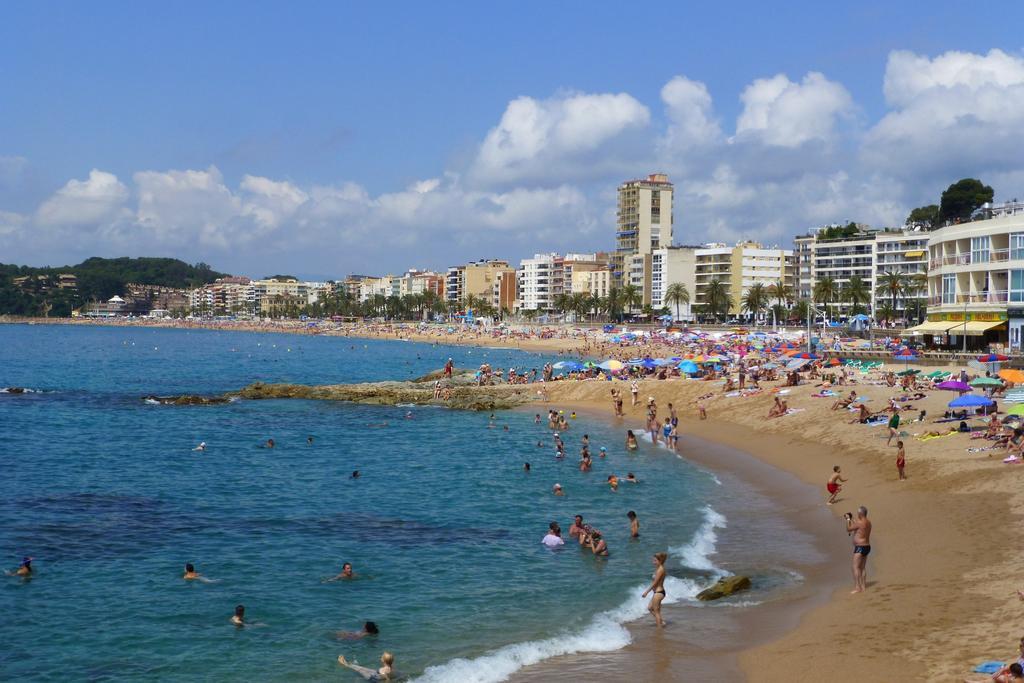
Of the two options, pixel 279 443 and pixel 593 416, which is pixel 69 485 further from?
pixel 593 416

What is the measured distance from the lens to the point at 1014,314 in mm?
49281

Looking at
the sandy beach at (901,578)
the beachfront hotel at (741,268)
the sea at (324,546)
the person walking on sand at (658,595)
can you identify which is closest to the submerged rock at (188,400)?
the sea at (324,546)

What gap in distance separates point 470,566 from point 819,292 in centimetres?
9622

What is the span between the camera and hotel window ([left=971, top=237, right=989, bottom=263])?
170ft

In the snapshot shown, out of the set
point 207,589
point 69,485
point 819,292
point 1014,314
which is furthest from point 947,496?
point 819,292

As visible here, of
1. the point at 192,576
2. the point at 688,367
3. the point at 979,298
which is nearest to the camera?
the point at 192,576

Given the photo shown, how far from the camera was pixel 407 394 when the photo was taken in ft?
176

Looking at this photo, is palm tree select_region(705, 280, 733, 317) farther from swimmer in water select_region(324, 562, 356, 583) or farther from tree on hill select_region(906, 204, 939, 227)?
swimmer in water select_region(324, 562, 356, 583)

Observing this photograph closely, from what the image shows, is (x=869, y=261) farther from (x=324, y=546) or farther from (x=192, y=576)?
(x=192, y=576)

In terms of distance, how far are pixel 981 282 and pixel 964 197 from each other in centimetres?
7661

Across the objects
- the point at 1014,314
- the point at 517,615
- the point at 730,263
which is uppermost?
the point at 730,263

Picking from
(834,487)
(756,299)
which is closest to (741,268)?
(756,299)

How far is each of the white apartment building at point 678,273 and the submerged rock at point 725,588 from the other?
12540 cm

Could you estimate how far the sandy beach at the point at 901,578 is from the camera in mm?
12219
